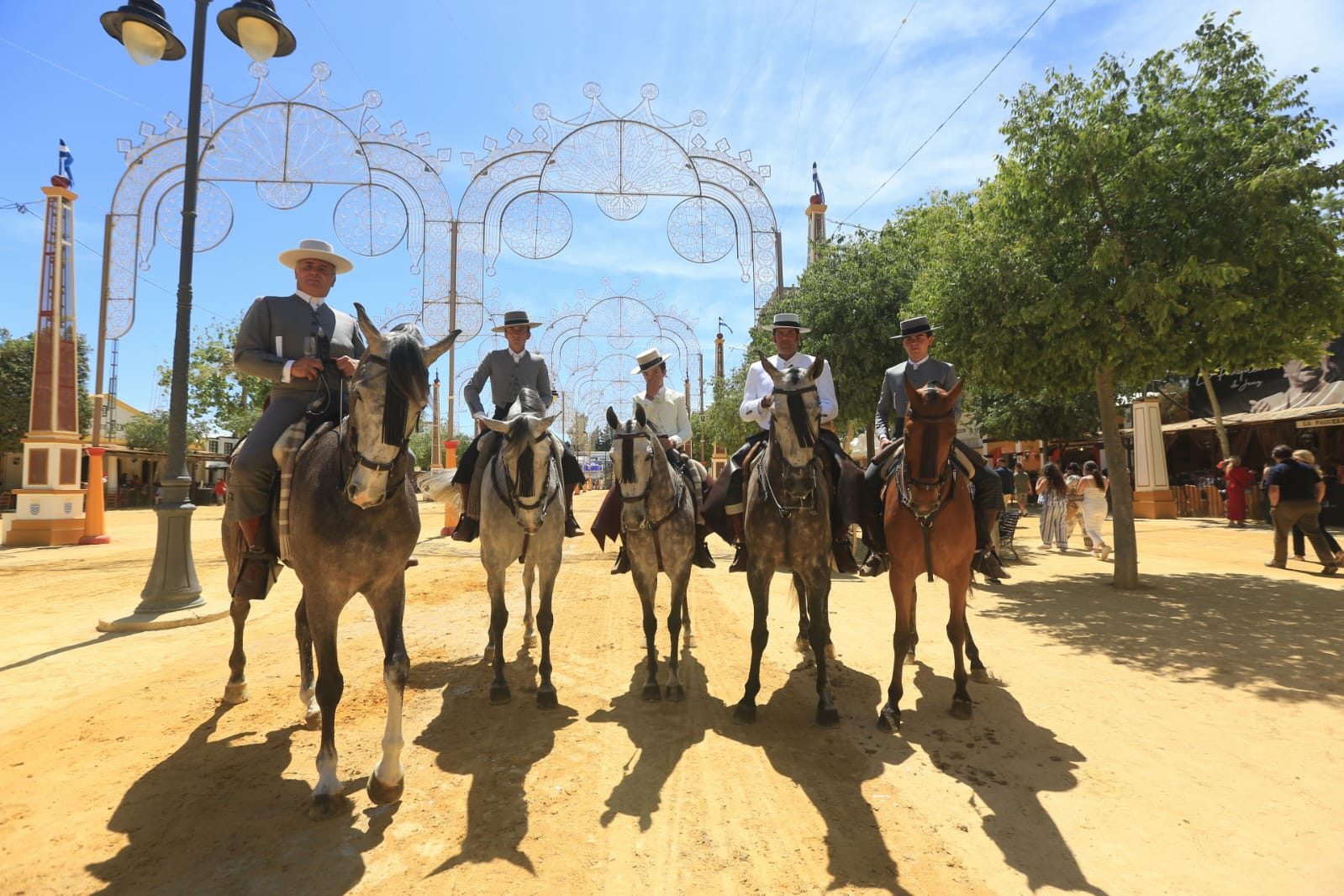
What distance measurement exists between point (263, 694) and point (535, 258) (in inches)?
432

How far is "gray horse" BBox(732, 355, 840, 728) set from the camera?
4797mm

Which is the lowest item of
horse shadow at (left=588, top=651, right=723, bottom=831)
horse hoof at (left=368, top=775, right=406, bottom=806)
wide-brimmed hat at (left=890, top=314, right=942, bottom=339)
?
horse shadow at (left=588, top=651, right=723, bottom=831)

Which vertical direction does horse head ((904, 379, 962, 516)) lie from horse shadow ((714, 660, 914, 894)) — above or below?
above

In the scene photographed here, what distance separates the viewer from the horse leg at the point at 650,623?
18.4 ft

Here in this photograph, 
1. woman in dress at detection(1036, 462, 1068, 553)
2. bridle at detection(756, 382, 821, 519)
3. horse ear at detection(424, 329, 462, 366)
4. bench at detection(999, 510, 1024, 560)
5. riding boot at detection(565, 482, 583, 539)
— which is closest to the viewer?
horse ear at detection(424, 329, 462, 366)

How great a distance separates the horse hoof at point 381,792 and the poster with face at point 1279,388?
21047 mm

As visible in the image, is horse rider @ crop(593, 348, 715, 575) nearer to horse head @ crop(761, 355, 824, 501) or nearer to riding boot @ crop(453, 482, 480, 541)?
riding boot @ crop(453, 482, 480, 541)

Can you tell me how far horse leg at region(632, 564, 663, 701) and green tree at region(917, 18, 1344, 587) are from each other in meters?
6.12

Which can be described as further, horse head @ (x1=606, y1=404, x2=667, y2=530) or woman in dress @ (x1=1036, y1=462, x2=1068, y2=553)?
woman in dress @ (x1=1036, y1=462, x2=1068, y2=553)

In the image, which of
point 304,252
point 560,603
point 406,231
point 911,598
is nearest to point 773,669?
point 911,598

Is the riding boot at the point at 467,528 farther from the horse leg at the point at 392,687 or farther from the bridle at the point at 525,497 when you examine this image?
the horse leg at the point at 392,687

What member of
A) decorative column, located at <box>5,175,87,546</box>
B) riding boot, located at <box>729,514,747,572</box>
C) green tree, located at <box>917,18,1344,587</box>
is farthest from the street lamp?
decorative column, located at <box>5,175,87,546</box>

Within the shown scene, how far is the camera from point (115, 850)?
129 inches

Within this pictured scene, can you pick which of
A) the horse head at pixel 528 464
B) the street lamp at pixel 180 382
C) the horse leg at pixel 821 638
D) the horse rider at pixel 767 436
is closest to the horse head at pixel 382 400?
the horse head at pixel 528 464
